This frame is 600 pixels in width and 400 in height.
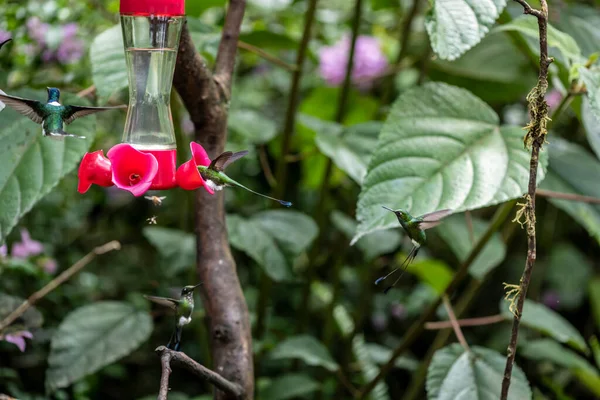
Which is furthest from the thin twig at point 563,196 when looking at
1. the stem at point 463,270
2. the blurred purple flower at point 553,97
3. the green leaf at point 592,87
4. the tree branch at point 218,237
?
the blurred purple flower at point 553,97

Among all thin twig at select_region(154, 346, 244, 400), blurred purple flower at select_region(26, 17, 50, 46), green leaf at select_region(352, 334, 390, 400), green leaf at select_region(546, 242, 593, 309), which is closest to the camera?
thin twig at select_region(154, 346, 244, 400)

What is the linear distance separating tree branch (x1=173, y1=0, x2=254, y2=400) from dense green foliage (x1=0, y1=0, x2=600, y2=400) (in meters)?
0.06

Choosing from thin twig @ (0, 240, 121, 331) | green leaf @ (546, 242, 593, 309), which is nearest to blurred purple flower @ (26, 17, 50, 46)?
thin twig @ (0, 240, 121, 331)

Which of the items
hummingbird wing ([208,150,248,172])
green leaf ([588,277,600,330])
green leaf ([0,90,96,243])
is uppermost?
hummingbird wing ([208,150,248,172])

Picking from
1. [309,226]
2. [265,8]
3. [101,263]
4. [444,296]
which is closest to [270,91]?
[265,8]

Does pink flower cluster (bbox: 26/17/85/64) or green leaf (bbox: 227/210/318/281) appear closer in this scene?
green leaf (bbox: 227/210/318/281)

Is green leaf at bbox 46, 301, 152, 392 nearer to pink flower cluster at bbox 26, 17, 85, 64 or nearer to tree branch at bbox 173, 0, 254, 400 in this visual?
tree branch at bbox 173, 0, 254, 400

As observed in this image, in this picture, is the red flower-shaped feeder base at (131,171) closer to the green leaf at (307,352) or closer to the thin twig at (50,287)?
the thin twig at (50,287)

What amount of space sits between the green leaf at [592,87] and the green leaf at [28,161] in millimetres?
564

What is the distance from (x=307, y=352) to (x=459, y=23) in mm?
649

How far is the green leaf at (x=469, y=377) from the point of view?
0.86 metres

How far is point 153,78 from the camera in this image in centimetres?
72

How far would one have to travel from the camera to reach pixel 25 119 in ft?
2.78

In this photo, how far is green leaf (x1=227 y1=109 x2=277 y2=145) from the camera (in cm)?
130
